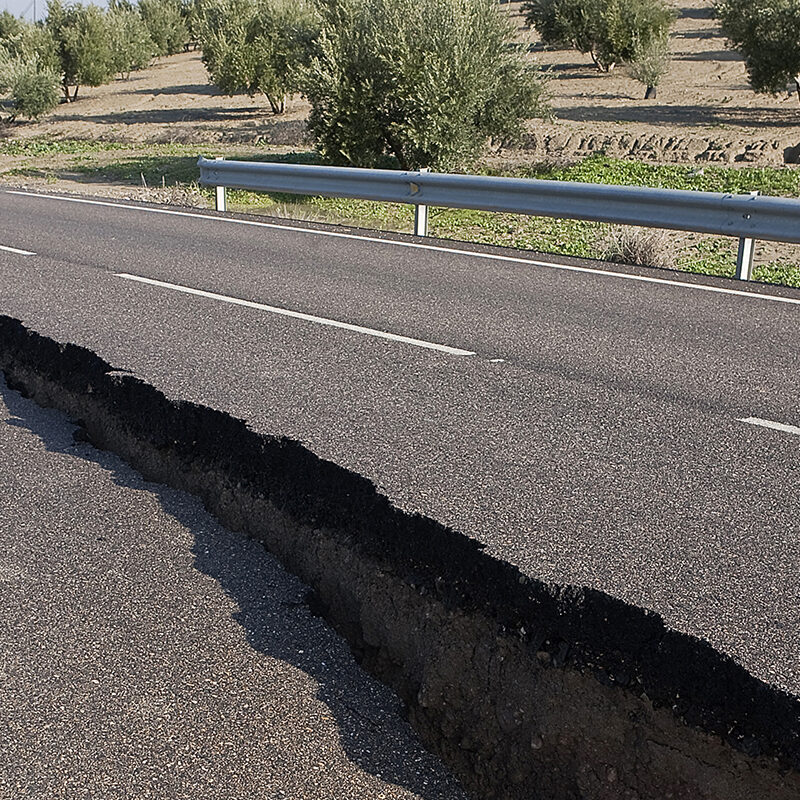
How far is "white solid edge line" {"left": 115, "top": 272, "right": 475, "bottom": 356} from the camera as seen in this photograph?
641cm

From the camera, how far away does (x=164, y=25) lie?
216ft

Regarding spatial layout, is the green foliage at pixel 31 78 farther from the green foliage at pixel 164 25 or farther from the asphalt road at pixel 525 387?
the asphalt road at pixel 525 387

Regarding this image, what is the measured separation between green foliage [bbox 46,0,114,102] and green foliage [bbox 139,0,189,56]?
1249 centimetres

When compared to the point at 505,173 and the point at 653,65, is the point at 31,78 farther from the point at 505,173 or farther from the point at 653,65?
the point at 505,173

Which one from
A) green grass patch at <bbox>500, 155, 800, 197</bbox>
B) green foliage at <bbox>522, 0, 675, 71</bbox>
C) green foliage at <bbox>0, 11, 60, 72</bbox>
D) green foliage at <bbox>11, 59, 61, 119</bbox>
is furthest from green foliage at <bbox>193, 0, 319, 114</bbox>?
green grass patch at <bbox>500, 155, 800, 197</bbox>

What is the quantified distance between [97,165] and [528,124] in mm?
11522

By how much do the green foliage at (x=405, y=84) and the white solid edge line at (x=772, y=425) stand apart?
15.5m

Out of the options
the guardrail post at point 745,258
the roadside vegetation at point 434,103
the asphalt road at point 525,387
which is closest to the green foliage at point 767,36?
the roadside vegetation at point 434,103

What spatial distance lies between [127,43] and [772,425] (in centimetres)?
5398

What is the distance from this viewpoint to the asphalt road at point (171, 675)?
2814 millimetres

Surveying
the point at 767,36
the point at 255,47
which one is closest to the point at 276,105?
the point at 255,47

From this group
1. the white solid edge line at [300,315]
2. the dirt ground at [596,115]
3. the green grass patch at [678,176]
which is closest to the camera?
the white solid edge line at [300,315]

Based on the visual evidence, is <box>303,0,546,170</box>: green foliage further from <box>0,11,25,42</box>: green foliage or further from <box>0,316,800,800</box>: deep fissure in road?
<box>0,11,25,42</box>: green foliage

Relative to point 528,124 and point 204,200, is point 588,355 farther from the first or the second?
point 528,124
